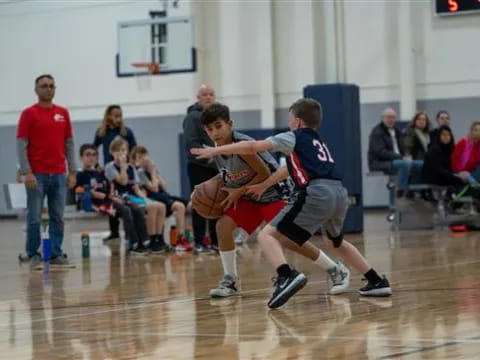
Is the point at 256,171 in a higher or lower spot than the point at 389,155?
higher

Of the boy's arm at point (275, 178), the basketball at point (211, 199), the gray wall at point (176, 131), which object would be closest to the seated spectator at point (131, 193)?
the basketball at point (211, 199)

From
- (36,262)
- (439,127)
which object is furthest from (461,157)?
(36,262)

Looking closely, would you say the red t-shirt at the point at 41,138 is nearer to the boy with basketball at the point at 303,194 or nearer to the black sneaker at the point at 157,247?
the black sneaker at the point at 157,247

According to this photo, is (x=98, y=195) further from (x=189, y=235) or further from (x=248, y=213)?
(x=248, y=213)

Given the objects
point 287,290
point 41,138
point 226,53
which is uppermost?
point 226,53

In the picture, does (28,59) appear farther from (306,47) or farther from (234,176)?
(234,176)

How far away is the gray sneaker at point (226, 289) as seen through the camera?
7387 mm

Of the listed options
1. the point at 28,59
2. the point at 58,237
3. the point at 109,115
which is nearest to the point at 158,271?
the point at 58,237

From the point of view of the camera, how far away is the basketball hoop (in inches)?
812

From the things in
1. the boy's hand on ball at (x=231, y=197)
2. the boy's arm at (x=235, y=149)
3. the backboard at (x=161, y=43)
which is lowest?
the boy's hand on ball at (x=231, y=197)

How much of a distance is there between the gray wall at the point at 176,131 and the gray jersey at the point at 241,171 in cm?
1373

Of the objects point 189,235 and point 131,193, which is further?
point 189,235

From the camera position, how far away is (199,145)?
37.3ft

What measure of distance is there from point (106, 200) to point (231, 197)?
5816 millimetres
